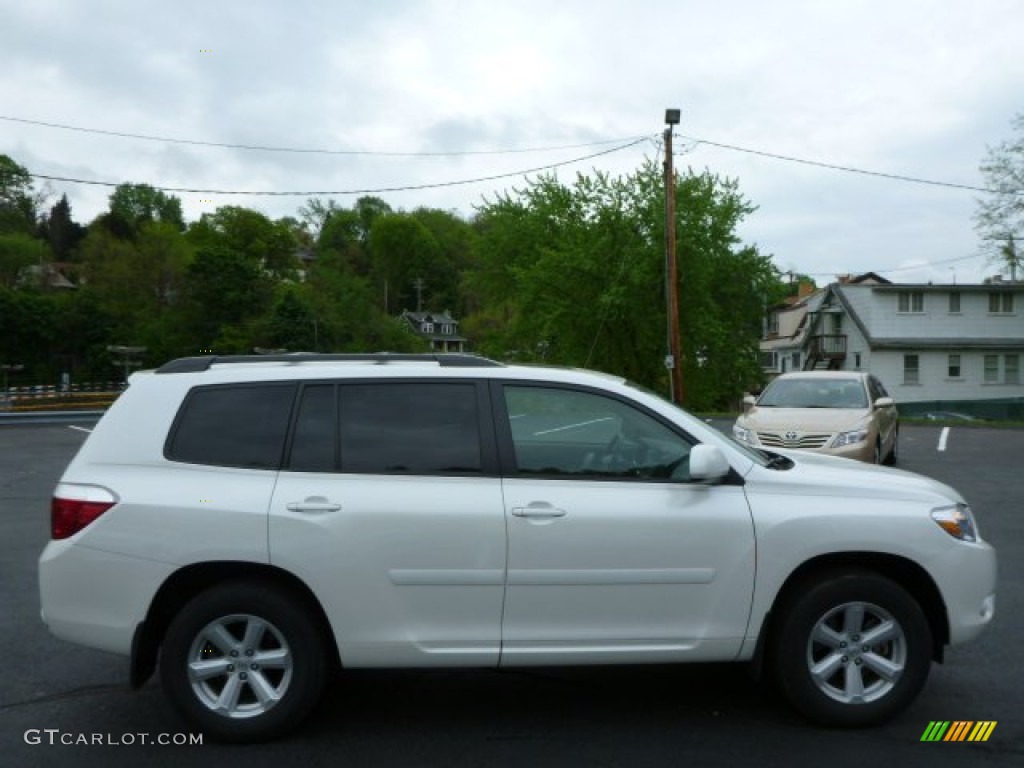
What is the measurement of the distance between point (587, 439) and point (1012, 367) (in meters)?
50.5

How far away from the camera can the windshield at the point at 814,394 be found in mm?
12813

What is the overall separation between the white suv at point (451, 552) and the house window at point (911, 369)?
Result: 4761 cm

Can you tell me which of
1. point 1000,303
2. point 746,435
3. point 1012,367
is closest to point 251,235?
point 1000,303

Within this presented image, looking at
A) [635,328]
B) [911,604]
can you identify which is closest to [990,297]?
[635,328]

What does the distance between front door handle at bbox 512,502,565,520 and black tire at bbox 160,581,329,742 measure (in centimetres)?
103

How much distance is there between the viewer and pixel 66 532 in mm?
4066

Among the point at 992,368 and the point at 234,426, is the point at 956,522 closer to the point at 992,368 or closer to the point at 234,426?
the point at 234,426

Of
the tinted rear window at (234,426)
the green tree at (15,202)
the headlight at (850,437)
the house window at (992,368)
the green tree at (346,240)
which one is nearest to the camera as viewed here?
the tinted rear window at (234,426)

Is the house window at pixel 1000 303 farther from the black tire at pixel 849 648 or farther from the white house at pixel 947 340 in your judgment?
the black tire at pixel 849 648

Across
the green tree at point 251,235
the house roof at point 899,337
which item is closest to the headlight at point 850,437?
the house roof at point 899,337

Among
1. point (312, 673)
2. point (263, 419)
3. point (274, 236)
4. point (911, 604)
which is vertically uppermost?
point (274, 236)

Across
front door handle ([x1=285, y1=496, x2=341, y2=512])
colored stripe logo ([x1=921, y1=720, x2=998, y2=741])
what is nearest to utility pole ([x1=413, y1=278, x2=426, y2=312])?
front door handle ([x1=285, y1=496, x2=341, y2=512])

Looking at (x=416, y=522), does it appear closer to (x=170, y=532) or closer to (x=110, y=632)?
(x=170, y=532)

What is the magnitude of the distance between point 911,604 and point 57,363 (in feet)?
255
